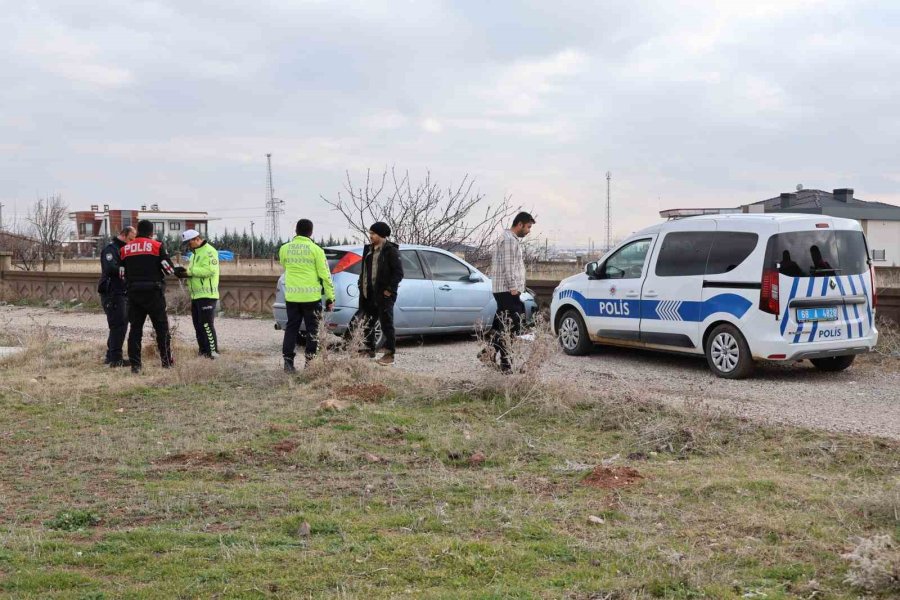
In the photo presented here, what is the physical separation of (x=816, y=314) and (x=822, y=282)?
359 millimetres

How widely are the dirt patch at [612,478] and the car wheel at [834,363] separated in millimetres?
6045

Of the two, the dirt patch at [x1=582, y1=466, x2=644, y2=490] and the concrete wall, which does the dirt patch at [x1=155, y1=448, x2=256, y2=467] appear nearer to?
the dirt patch at [x1=582, y1=466, x2=644, y2=490]

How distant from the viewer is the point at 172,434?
761 centimetres

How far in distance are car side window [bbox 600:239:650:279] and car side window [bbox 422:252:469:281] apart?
268 cm

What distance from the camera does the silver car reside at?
13.2m

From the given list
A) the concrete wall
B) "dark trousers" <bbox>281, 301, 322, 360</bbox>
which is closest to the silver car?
"dark trousers" <bbox>281, 301, 322, 360</bbox>

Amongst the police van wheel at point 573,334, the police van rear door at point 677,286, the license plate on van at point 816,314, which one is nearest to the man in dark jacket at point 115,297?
the police van wheel at point 573,334

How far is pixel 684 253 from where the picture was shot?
11.4m

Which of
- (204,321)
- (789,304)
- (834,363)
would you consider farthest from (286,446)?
(834,363)

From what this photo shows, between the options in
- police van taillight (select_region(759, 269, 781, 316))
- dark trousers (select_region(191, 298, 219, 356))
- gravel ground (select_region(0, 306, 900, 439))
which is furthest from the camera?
dark trousers (select_region(191, 298, 219, 356))

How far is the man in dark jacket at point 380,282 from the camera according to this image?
1098cm

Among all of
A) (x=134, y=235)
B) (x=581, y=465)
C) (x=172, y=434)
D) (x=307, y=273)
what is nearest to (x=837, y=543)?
(x=581, y=465)

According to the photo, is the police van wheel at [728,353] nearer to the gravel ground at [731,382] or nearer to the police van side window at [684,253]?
the gravel ground at [731,382]

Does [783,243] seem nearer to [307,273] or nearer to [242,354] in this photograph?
[307,273]
